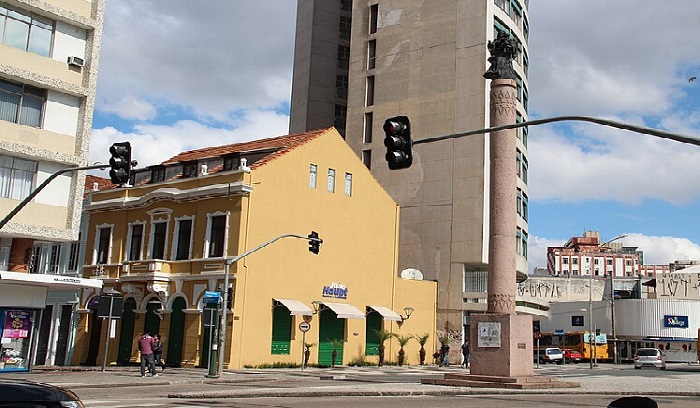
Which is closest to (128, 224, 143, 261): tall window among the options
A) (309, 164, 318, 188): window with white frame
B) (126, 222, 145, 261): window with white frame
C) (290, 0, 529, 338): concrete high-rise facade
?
(126, 222, 145, 261): window with white frame

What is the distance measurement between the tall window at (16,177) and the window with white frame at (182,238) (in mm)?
12366

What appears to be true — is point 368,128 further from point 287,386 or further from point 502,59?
point 287,386

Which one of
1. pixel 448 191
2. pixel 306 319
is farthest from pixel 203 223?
pixel 448 191

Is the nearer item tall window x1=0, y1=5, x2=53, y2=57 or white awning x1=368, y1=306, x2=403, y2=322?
tall window x1=0, y1=5, x2=53, y2=57

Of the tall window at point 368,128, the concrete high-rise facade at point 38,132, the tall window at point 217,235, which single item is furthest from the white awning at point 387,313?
the tall window at point 368,128

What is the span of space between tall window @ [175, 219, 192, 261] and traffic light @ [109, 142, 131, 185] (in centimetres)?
2260

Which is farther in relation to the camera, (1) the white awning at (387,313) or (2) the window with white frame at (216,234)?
(1) the white awning at (387,313)

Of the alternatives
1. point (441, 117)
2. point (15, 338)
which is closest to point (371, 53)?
point (441, 117)

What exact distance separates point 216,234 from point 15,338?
12132 mm

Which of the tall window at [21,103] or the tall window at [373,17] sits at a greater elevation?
the tall window at [373,17]

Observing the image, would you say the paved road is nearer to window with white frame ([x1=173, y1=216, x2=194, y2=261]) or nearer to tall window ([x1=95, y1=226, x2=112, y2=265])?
window with white frame ([x1=173, y1=216, x2=194, y2=261])

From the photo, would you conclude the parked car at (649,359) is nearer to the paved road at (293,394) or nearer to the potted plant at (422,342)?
the potted plant at (422,342)

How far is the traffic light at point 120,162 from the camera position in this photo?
2011 centimetres

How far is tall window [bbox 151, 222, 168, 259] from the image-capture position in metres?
44.0
